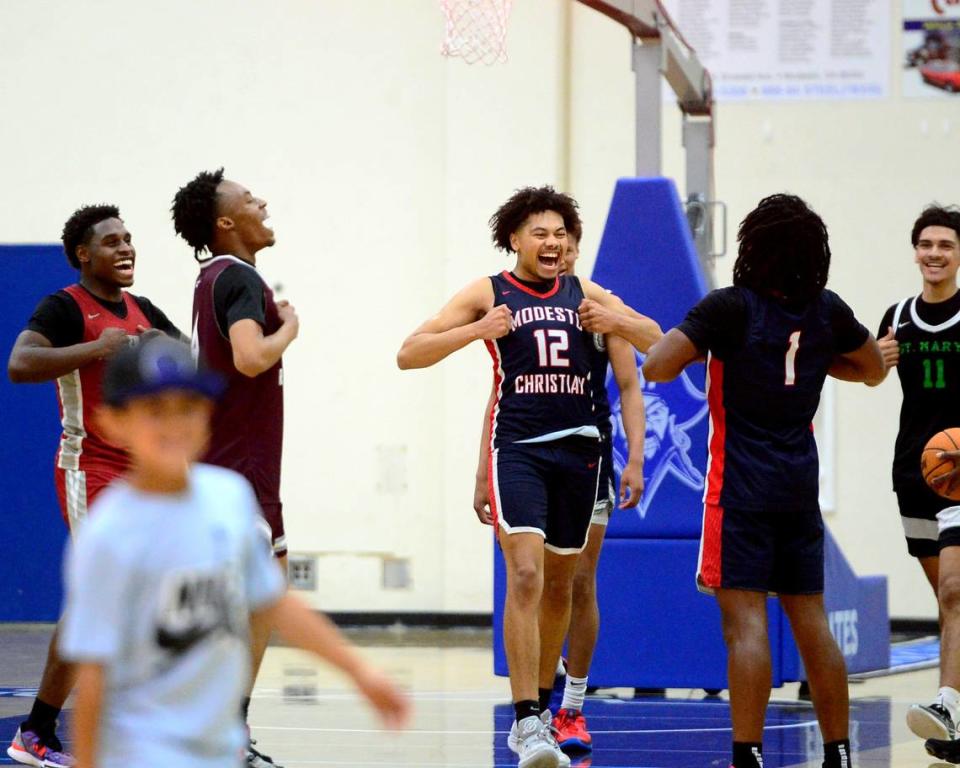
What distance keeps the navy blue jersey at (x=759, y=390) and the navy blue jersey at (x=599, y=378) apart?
120cm

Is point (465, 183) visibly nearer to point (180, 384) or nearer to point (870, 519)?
point (870, 519)

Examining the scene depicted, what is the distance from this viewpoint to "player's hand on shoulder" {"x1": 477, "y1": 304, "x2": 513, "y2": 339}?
214 inches

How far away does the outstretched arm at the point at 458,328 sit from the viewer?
215 inches

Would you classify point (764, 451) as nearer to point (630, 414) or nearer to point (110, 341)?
point (630, 414)

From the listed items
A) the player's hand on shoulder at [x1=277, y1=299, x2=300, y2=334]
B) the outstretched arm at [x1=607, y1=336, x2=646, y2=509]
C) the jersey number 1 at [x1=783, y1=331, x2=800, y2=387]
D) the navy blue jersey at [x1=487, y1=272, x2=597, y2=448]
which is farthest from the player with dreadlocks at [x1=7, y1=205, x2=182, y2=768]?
the jersey number 1 at [x1=783, y1=331, x2=800, y2=387]

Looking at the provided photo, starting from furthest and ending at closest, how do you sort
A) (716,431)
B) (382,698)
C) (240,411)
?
(240,411)
(716,431)
(382,698)

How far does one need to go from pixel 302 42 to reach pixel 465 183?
161cm

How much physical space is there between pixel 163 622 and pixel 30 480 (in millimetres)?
9673

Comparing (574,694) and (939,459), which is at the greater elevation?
(939,459)

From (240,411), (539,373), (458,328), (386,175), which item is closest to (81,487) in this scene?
(240,411)

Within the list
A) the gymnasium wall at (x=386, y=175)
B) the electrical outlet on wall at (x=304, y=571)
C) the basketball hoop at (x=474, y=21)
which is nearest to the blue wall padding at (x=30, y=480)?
the gymnasium wall at (x=386, y=175)

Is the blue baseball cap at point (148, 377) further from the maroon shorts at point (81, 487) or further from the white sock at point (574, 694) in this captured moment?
the white sock at point (574, 694)

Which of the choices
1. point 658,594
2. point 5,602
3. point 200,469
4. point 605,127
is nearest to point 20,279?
point 5,602

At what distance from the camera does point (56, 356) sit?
530 centimetres
